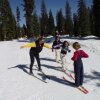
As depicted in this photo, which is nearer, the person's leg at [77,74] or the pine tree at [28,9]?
the person's leg at [77,74]

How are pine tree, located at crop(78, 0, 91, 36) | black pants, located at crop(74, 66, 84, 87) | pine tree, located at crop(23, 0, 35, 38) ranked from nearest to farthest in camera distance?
black pants, located at crop(74, 66, 84, 87) → pine tree, located at crop(23, 0, 35, 38) → pine tree, located at crop(78, 0, 91, 36)

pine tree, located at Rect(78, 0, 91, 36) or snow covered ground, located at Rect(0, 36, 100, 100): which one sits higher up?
pine tree, located at Rect(78, 0, 91, 36)

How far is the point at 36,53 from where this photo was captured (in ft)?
46.9

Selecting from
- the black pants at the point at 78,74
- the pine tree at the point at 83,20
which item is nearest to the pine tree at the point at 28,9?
the pine tree at the point at 83,20

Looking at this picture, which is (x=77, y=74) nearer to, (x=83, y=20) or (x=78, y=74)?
(x=78, y=74)

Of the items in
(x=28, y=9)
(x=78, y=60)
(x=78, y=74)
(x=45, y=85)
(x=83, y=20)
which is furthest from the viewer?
(x=83, y=20)

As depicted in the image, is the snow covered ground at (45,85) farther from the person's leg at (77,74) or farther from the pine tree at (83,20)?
the pine tree at (83,20)

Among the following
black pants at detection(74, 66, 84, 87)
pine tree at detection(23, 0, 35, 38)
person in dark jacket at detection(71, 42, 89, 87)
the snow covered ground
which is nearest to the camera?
the snow covered ground

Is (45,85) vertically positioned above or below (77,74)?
below

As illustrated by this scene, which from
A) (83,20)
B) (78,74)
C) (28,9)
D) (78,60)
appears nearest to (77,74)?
(78,74)

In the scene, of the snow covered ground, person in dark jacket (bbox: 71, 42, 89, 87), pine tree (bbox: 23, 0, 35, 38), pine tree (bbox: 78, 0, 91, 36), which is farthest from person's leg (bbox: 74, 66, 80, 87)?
pine tree (bbox: 78, 0, 91, 36)

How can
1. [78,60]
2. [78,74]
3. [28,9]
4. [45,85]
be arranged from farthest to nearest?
[28,9], [45,85], [78,74], [78,60]

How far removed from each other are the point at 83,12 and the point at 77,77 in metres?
63.9

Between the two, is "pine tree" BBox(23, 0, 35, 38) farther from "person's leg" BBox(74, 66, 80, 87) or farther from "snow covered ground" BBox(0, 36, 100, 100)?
"person's leg" BBox(74, 66, 80, 87)
